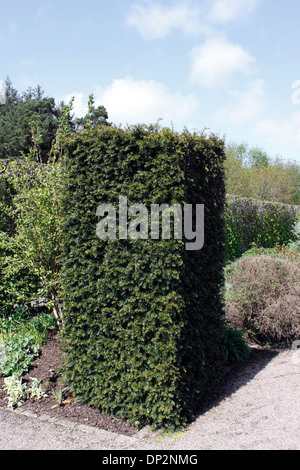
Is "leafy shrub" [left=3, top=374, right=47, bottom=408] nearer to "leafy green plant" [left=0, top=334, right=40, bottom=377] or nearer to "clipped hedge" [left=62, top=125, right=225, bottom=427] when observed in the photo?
"leafy green plant" [left=0, top=334, right=40, bottom=377]

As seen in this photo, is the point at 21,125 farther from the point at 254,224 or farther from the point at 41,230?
the point at 41,230

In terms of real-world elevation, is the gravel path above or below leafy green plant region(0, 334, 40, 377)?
below

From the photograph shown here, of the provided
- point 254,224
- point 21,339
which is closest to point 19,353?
point 21,339

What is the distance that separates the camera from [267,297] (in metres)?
6.51

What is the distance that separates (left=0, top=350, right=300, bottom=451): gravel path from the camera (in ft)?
12.5

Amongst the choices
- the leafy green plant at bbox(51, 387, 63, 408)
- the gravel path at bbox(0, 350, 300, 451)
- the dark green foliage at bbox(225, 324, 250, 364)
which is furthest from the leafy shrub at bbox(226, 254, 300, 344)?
the leafy green plant at bbox(51, 387, 63, 408)

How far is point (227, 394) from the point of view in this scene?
4.95 meters

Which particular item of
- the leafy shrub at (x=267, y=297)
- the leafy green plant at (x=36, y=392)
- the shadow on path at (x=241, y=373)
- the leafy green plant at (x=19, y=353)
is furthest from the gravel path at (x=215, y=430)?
the leafy shrub at (x=267, y=297)

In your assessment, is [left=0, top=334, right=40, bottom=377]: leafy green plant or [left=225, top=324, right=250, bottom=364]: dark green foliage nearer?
[left=0, top=334, right=40, bottom=377]: leafy green plant

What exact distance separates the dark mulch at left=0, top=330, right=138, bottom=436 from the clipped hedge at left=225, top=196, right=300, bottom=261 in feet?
29.8

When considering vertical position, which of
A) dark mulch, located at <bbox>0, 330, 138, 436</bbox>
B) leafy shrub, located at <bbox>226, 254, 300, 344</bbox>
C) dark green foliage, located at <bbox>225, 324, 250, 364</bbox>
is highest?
leafy shrub, located at <bbox>226, 254, 300, 344</bbox>

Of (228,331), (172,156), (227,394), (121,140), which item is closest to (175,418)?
(227,394)
